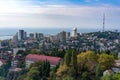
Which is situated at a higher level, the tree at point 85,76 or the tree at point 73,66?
the tree at point 73,66

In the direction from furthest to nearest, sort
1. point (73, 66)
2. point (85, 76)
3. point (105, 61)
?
point (105, 61) → point (73, 66) → point (85, 76)

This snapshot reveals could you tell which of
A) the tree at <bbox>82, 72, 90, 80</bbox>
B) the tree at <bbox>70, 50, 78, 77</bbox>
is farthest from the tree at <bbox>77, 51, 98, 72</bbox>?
the tree at <bbox>82, 72, 90, 80</bbox>

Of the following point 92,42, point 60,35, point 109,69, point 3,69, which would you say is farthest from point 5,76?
point 60,35

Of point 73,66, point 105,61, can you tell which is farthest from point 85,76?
point 105,61

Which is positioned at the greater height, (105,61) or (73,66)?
(105,61)

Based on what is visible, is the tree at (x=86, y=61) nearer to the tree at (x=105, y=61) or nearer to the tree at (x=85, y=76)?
the tree at (x=105, y=61)

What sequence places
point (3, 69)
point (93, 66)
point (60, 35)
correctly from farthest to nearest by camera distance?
point (60, 35) < point (3, 69) < point (93, 66)

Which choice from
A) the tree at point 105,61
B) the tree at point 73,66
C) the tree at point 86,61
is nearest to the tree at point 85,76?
the tree at point 73,66

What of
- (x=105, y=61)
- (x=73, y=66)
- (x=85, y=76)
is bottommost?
(x=85, y=76)

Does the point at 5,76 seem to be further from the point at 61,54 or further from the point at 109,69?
the point at 109,69

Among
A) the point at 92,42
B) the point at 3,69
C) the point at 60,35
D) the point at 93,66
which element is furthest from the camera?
the point at 60,35

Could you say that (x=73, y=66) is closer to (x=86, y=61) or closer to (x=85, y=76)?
(x=86, y=61)
